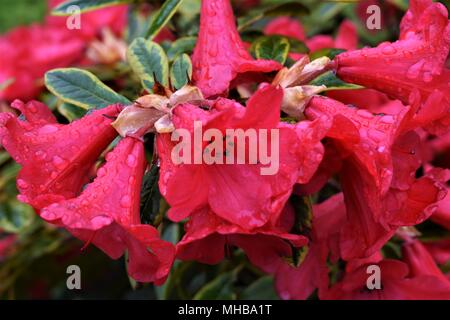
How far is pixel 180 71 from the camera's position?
0.96 m

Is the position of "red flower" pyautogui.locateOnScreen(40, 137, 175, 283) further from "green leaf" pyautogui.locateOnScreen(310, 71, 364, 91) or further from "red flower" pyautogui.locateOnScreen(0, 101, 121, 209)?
"green leaf" pyautogui.locateOnScreen(310, 71, 364, 91)

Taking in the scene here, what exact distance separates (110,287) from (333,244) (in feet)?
2.49

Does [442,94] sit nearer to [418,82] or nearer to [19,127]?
[418,82]

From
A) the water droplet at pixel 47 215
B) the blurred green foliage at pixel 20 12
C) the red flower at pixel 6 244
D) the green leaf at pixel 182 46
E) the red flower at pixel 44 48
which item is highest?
the green leaf at pixel 182 46

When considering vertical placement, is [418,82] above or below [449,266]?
above

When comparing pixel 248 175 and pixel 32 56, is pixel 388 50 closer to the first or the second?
pixel 248 175

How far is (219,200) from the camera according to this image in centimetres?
74

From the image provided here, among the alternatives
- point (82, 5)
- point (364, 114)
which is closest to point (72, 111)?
point (82, 5)

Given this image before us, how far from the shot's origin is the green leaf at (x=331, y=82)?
0.97 metres

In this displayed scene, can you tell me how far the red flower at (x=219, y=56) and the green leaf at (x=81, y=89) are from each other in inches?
5.6

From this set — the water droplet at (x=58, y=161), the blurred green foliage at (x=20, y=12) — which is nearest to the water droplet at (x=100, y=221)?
the water droplet at (x=58, y=161)

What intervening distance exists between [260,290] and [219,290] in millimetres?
76

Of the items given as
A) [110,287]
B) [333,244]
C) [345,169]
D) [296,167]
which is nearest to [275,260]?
[333,244]

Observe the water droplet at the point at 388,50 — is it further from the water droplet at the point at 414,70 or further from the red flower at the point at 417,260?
the red flower at the point at 417,260
